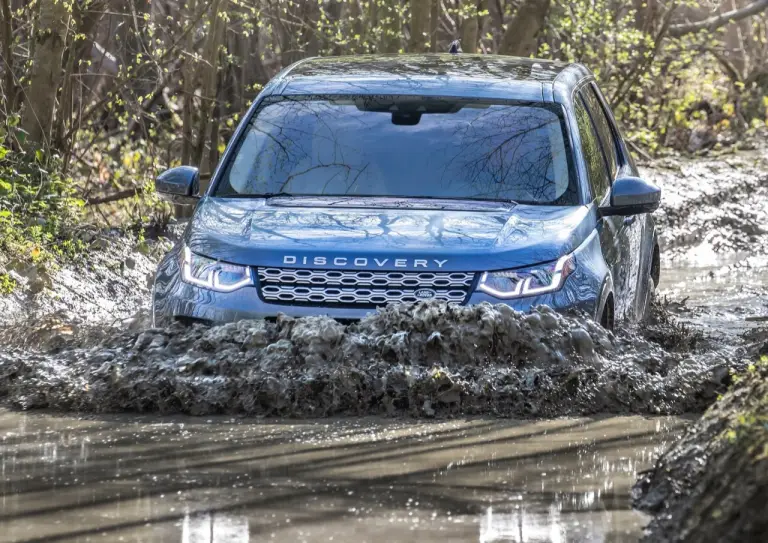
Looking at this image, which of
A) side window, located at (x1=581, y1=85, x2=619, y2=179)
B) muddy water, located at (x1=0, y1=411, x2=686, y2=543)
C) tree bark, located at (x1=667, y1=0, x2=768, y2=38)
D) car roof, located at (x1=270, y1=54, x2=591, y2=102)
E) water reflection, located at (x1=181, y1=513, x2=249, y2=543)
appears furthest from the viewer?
tree bark, located at (x1=667, y1=0, x2=768, y2=38)

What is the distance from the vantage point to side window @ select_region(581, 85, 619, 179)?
8578mm

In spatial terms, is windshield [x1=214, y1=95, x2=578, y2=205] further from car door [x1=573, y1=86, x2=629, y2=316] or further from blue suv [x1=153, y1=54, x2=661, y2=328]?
car door [x1=573, y1=86, x2=629, y2=316]

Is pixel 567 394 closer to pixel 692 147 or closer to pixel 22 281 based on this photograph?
pixel 22 281

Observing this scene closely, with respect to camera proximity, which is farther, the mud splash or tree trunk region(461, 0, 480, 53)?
tree trunk region(461, 0, 480, 53)

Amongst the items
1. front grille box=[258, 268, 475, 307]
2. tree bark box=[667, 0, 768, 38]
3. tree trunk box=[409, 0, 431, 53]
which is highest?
front grille box=[258, 268, 475, 307]

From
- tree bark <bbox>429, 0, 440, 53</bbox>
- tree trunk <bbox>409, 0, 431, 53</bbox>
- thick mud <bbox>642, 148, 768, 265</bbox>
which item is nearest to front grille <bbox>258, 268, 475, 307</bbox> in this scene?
thick mud <bbox>642, 148, 768, 265</bbox>

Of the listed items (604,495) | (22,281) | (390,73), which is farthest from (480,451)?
(22,281)

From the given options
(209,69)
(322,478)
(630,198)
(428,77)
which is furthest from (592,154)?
(209,69)

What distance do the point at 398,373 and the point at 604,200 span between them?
201 centimetres

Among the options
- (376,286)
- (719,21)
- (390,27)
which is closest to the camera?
(376,286)

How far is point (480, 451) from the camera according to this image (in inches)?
216

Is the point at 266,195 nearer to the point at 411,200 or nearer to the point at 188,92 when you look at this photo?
the point at 411,200

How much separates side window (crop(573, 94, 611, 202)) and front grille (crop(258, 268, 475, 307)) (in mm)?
1366

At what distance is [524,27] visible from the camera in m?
16.9
